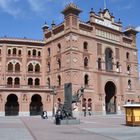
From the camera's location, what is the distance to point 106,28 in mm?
54750

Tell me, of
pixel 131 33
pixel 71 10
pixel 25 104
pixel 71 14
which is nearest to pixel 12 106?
pixel 25 104

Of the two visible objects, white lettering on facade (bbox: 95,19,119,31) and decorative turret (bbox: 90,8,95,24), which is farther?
white lettering on facade (bbox: 95,19,119,31)

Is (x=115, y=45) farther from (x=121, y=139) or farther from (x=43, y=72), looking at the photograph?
(x=121, y=139)

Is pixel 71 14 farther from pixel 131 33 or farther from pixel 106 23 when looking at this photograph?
pixel 131 33

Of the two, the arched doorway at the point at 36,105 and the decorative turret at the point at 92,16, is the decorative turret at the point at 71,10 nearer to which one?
the decorative turret at the point at 92,16

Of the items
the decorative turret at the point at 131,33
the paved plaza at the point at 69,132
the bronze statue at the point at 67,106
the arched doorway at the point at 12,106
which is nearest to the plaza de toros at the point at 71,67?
the arched doorway at the point at 12,106

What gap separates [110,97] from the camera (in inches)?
2207

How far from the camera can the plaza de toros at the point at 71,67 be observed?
48.9m

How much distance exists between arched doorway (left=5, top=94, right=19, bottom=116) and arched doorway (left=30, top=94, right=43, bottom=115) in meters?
2.78

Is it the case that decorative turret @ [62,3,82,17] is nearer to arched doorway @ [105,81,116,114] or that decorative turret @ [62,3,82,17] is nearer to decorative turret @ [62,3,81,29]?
decorative turret @ [62,3,81,29]

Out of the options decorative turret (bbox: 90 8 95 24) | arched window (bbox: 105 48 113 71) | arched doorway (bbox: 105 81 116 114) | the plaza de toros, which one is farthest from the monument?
arched doorway (bbox: 105 81 116 114)

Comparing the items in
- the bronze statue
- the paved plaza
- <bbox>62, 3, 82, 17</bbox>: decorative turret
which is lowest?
the paved plaza

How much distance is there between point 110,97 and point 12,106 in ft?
62.1

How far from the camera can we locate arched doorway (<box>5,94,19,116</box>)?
49.9 m
